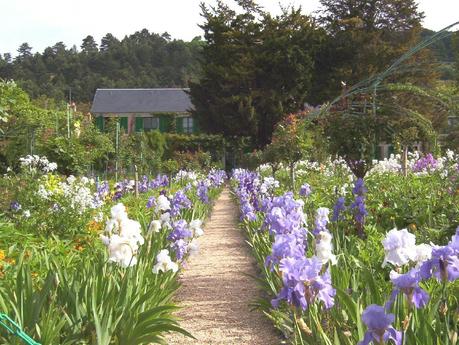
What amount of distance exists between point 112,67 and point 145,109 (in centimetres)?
2793

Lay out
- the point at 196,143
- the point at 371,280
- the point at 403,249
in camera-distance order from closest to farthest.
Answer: the point at 403,249, the point at 371,280, the point at 196,143

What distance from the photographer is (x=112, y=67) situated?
2712 inches

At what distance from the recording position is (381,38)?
89.7 feet

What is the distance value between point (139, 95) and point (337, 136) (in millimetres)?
38571

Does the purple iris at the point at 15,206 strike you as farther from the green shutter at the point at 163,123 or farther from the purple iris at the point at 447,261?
the green shutter at the point at 163,123

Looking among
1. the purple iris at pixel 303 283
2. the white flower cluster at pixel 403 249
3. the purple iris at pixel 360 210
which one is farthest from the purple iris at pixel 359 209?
the purple iris at pixel 303 283

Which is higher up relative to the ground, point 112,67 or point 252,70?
point 112,67

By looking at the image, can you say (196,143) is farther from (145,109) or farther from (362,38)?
(145,109)

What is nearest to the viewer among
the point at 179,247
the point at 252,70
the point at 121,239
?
the point at 121,239

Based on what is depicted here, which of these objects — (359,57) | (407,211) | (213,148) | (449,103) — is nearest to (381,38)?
(359,57)

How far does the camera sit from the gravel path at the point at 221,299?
3893mm

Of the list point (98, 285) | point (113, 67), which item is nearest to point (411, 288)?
point (98, 285)

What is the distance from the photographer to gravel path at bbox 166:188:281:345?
3893 millimetres

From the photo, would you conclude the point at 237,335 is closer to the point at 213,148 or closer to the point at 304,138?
the point at 304,138
